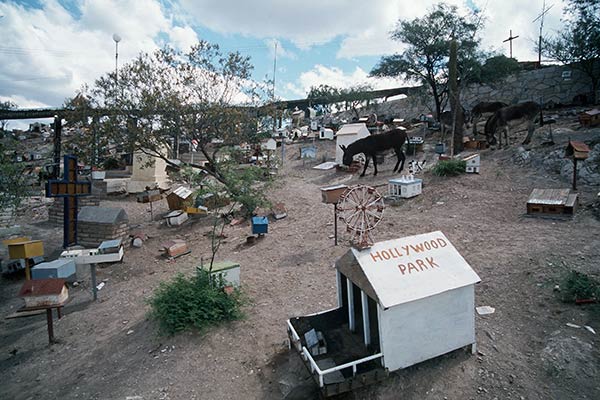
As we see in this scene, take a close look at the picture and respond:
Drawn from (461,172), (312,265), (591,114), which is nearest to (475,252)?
(312,265)

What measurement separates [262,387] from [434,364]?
2.44 m

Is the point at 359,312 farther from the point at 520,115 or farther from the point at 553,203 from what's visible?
the point at 520,115

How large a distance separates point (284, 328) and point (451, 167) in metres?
11.2

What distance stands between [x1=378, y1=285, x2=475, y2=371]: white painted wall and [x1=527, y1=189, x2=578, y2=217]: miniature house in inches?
264

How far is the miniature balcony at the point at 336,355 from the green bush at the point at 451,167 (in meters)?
10.9

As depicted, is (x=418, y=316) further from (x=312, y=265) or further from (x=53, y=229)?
(x=53, y=229)

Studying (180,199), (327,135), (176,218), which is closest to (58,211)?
(180,199)

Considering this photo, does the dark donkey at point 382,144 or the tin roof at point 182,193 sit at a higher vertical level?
the dark donkey at point 382,144

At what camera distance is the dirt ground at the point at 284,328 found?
465 centimetres

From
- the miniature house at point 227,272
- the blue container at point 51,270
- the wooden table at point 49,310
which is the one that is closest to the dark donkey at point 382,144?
the miniature house at point 227,272

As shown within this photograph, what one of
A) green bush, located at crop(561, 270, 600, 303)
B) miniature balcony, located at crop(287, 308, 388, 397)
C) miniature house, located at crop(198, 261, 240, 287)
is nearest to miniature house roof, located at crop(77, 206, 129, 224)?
miniature house, located at crop(198, 261, 240, 287)

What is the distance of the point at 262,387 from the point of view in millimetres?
4965

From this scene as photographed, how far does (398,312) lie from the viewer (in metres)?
4.39

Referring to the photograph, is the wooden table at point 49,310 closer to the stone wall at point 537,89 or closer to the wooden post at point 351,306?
the wooden post at point 351,306
